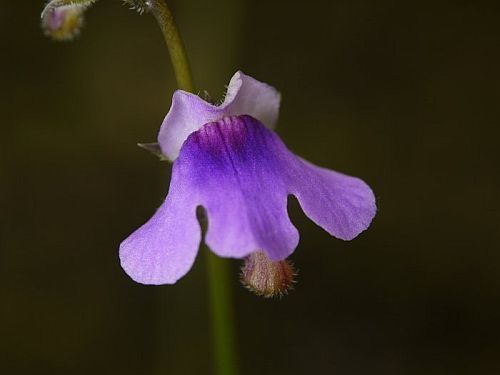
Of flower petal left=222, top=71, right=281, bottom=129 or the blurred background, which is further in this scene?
the blurred background

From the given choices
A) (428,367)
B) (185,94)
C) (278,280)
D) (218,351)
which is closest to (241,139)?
(185,94)

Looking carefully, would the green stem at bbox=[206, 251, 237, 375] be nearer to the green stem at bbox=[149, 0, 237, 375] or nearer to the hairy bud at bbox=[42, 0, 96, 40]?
the green stem at bbox=[149, 0, 237, 375]

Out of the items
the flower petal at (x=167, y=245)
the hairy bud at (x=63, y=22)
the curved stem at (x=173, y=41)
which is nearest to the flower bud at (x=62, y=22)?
the hairy bud at (x=63, y=22)

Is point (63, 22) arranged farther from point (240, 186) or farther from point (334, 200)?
point (334, 200)

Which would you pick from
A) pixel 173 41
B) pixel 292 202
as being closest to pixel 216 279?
pixel 173 41

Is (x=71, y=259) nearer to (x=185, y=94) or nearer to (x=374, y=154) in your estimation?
(x=374, y=154)

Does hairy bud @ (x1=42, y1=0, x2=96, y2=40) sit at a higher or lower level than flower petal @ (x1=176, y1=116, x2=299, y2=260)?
higher

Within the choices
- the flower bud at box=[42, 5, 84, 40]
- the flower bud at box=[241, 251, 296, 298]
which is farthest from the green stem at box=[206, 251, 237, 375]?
the flower bud at box=[42, 5, 84, 40]
